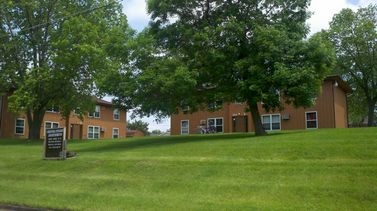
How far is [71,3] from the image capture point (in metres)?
38.4

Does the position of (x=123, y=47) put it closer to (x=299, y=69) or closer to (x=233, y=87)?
(x=233, y=87)

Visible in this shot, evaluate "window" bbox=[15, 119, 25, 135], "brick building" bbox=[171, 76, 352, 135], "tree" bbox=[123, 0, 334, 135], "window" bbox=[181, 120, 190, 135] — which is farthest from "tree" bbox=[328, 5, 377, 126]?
"window" bbox=[15, 119, 25, 135]

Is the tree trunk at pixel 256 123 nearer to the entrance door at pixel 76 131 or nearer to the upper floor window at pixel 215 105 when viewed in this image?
the upper floor window at pixel 215 105

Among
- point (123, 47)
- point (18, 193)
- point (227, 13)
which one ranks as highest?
point (227, 13)

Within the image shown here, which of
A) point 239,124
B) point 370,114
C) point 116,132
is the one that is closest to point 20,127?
point 116,132

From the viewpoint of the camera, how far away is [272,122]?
136 feet

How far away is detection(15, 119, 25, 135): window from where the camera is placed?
47787mm

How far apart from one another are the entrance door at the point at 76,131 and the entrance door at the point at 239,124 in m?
19.3

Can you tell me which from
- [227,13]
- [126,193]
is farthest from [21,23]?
[126,193]

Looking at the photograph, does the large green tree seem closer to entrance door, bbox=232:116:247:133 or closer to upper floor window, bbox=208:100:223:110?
upper floor window, bbox=208:100:223:110

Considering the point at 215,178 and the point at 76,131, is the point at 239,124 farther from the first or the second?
the point at 215,178

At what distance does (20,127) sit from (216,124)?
19.1 metres

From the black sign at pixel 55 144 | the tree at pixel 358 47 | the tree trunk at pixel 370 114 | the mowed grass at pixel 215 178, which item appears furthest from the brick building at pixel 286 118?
the mowed grass at pixel 215 178

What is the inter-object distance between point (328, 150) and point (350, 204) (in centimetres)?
523
